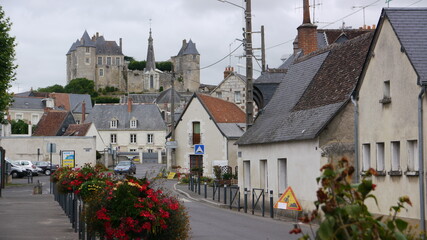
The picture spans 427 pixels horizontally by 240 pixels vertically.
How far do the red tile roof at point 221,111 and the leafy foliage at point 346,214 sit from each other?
4553 cm

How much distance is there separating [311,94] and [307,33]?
→ 9120 mm

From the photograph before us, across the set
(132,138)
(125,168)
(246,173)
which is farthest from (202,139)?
(132,138)

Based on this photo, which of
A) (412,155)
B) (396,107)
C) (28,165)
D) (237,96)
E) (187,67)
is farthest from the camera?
(187,67)

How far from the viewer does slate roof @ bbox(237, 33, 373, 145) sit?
21.2 metres

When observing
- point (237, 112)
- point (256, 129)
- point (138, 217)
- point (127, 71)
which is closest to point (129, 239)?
point (138, 217)

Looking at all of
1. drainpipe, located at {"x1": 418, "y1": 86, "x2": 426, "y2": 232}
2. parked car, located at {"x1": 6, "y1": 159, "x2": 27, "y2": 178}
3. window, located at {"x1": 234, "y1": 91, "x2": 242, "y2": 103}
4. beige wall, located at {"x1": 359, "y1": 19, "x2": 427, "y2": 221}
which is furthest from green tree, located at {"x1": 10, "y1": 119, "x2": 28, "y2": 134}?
drainpipe, located at {"x1": 418, "y1": 86, "x2": 426, "y2": 232}

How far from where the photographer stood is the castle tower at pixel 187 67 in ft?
575

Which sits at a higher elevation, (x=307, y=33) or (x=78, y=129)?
(x=307, y=33)

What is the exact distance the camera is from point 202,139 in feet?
167

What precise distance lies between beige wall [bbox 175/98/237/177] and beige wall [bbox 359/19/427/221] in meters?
29.8

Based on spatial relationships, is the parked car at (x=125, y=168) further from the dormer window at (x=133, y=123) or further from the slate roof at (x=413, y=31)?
the slate roof at (x=413, y=31)

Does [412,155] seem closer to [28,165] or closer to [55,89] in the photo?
[28,165]

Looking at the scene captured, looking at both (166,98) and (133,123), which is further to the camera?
(166,98)

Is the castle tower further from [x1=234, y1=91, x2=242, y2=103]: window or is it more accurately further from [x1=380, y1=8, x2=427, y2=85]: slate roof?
[x1=380, y1=8, x2=427, y2=85]: slate roof
